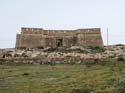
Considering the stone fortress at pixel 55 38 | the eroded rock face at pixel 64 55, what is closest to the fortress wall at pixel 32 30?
the stone fortress at pixel 55 38

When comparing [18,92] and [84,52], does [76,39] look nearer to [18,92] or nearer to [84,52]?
[84,52]

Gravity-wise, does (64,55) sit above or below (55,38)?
below

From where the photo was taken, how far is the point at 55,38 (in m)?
52.4

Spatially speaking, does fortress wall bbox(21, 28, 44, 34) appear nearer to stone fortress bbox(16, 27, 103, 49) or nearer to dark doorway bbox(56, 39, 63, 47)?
stone fortress bbox(16, 27, 103, 49)

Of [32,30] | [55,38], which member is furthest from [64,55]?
[32,30]

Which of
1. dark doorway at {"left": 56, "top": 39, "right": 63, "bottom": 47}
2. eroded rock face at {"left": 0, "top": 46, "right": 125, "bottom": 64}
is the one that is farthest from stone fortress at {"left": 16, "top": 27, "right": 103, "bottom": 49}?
eroded rock face at {"left": 0, "top": 46, "right": 125, "bottom": 64}

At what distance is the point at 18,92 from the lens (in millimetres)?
19391

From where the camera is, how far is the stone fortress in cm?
5166

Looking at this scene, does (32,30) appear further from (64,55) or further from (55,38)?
(64,55)

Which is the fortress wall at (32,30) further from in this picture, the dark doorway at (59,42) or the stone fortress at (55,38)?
the dark doorway at (59,42)

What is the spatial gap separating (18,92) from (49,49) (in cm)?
2755

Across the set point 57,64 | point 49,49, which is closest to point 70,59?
point 57,64

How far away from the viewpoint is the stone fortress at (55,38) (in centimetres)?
5166

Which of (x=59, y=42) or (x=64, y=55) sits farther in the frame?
(x=59, y=42)
